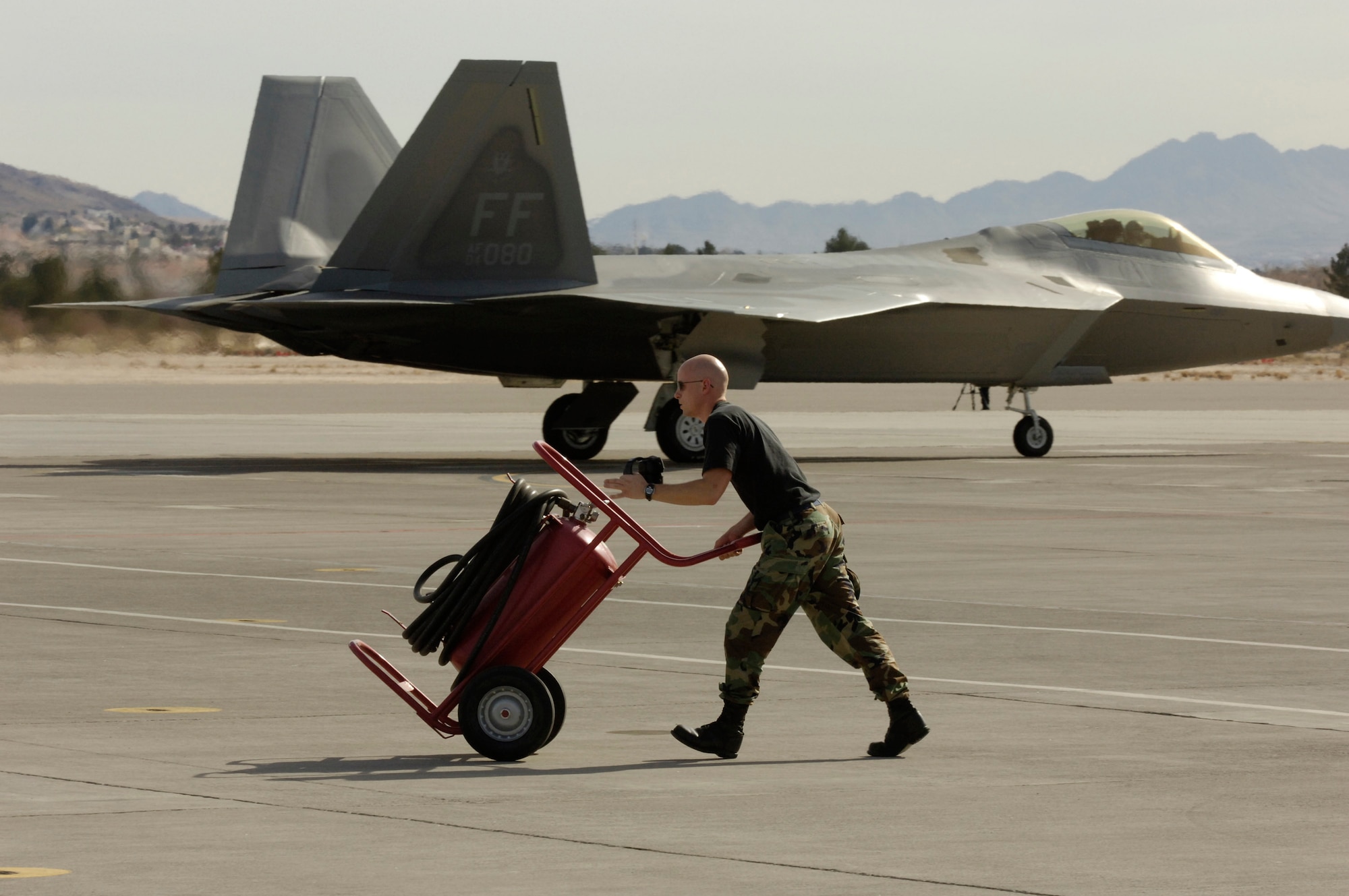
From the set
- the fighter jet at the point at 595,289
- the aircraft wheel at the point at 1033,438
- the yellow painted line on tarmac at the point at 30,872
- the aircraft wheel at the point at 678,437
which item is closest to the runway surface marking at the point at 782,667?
the yellow painted line on tarmac at the point at 30,872

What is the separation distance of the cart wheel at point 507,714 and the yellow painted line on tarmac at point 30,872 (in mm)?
2330

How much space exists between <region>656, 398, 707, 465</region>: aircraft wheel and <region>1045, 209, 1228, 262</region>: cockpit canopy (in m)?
7.77

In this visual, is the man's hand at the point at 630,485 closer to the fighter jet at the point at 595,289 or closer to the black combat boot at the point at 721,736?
the black combat boot at the point at 721,736

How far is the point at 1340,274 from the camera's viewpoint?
118 meters

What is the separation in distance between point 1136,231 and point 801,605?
83.7 feet

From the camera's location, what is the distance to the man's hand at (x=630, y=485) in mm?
7715

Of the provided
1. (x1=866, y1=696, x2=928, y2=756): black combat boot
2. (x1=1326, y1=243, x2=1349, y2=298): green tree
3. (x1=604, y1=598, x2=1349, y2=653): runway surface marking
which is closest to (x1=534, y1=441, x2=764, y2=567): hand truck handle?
(x1=866, y1=696, x2=928, y2=756): black combat boot

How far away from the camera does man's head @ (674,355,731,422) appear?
27.3 feet

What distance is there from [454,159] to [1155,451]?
531 inches

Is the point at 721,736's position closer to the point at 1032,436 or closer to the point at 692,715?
the point at 692,715

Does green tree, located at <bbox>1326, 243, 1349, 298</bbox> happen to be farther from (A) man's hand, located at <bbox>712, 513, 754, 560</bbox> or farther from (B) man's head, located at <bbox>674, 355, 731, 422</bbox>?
(B) man's head, located at <bbox>674, 355, 731, 422</bbox>

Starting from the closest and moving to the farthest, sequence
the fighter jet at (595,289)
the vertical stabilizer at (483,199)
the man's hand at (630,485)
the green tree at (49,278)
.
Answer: the man's hand at (630,485)
the vertical stabilizer at (483,199)
the fighter jet at (595,289)
the green tree at (49,278)

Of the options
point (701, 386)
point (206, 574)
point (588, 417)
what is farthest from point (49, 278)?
point (701, 386)

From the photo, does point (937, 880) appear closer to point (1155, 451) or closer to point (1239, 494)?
point (1239, 494)
